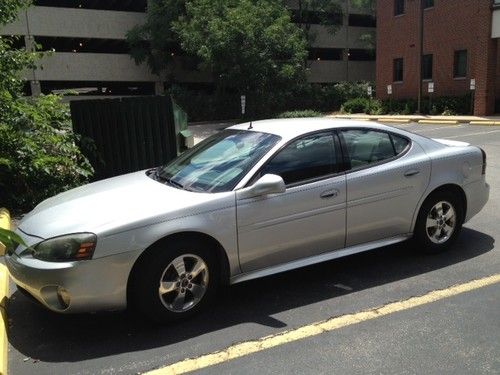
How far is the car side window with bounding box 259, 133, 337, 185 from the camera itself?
4457 mm

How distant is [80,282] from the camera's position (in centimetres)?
365

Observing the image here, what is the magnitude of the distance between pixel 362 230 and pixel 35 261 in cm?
272

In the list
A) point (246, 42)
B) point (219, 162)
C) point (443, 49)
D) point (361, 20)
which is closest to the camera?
point (219, 162)

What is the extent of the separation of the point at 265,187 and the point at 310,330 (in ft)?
3.68

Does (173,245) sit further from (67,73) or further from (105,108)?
(67,73)

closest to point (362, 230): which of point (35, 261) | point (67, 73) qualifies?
point (35, 261)

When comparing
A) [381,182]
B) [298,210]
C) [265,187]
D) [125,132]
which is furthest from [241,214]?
[125,132]

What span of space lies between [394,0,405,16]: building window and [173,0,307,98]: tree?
590cm

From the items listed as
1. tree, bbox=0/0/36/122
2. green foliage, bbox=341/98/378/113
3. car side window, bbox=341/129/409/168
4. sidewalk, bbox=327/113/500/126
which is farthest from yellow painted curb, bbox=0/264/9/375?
green foliage, bbox=341/98/378/113

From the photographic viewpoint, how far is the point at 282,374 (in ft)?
10.8

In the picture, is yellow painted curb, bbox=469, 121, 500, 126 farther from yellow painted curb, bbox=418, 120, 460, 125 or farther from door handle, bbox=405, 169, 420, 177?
door handle, bbox=405, 169, 420, 177

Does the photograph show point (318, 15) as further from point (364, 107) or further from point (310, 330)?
point (310, 330)

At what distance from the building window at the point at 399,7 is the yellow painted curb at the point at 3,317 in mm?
31181

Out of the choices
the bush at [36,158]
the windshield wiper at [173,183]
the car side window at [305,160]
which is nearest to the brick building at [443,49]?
the bush at [36,158]
